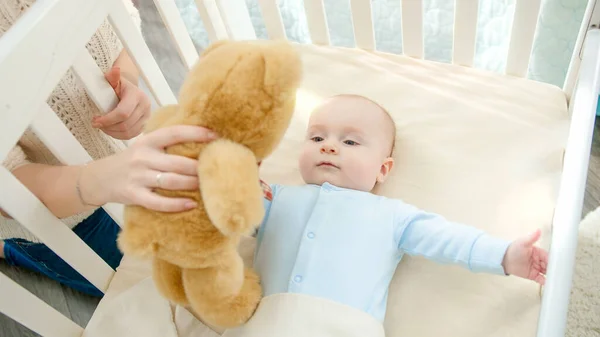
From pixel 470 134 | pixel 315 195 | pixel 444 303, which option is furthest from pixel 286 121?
pixel 470 134

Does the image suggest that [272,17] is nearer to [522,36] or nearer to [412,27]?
[412,27]

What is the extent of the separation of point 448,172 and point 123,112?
22.8 inches

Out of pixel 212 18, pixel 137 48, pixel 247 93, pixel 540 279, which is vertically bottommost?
pixel 540 279

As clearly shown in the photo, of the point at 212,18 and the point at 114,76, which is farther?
the point at 212,18

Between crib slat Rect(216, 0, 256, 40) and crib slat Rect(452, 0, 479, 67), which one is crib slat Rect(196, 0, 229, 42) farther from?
crib slat Rect(452, 0, 479, 67)

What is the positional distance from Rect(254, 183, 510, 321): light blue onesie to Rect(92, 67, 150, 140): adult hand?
0.29m

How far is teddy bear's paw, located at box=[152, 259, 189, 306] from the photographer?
65 cm

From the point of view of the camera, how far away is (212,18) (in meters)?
1.15

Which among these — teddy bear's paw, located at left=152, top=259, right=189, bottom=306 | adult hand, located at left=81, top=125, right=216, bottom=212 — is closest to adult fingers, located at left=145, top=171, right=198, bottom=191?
adult hand, located at left=81, top=125, right=216, bottom=212

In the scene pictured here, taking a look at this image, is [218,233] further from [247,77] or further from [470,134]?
[470,134]

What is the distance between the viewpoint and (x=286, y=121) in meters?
0.57

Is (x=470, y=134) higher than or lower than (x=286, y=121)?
lower

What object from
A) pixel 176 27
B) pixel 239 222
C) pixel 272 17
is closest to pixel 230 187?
pixel 239 222

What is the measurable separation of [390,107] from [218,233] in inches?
24.2
